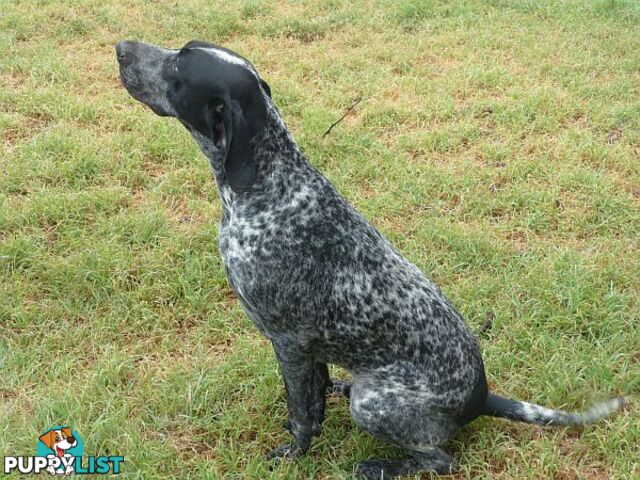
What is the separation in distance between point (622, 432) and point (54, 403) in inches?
116

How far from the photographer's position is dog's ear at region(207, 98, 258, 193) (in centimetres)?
302

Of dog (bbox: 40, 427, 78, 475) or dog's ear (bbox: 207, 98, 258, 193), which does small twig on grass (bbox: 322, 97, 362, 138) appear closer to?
dog's ear (bbox: 207, 98, 258, 193)

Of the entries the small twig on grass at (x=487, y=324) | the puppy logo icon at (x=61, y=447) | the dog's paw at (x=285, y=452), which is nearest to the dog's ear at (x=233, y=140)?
the dog's paw at (x=285, y=452)

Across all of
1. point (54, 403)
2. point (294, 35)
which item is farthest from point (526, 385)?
point (294, 35)

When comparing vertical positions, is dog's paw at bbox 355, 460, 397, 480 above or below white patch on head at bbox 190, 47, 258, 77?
below

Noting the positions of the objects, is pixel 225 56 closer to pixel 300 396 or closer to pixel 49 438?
pixel 300 396

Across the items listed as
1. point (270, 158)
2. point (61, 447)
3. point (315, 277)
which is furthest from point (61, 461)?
point (270, 158)

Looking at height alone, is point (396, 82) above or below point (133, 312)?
above

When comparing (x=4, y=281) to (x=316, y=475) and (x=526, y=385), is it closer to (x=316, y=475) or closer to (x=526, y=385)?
(x=316, y=475)

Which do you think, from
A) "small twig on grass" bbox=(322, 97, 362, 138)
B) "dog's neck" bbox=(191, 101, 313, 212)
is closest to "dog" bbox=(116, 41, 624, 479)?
"dog's neck" bbox=(191, 101, 313, 212)

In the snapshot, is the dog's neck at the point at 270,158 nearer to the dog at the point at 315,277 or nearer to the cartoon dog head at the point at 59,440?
the dog at the point at 315,277

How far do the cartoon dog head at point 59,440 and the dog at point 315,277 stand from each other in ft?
3.87

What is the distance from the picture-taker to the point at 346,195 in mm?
5637

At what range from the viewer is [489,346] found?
13.9ft
